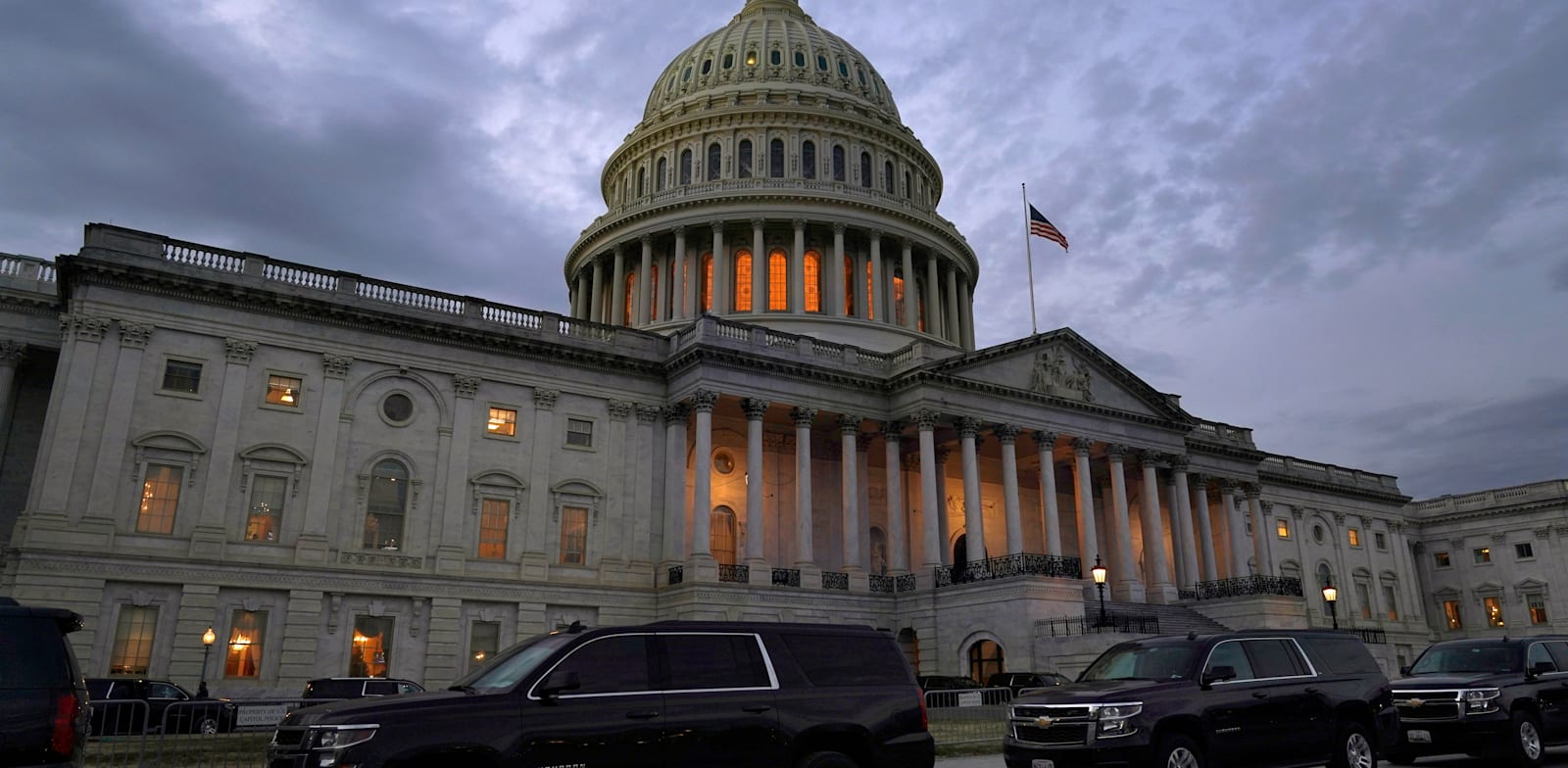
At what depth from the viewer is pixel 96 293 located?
3459cm

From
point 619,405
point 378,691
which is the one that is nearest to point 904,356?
point 619,405

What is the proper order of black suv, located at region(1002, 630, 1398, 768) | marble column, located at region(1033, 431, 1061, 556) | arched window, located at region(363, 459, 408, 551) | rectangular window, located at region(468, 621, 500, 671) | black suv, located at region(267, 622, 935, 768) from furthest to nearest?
marble column, located at region(1033, 431, 1061, 556) → rectangular window, located at region(468, 621, 500, 671) → arched window, located at region(363, 459, 408, 551) → black suv, located at region(1002, 630, 1398, 768) → black suv, located at region(267, 622, 935, 768)

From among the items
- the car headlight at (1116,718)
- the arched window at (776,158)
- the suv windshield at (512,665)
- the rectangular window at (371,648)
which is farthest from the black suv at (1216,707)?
the arched window at (776,158)

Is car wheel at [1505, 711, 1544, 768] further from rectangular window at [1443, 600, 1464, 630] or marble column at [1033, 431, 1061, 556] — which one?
rectangular window at [1443, 600, 1464, 630]

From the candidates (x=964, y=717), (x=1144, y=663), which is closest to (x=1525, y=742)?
(x=1144, y=663)

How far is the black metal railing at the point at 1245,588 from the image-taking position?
5031 cm

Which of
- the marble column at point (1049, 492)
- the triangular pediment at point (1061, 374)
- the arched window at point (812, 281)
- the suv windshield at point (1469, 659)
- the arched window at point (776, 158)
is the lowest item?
the suv windshield at point (1469, 659)

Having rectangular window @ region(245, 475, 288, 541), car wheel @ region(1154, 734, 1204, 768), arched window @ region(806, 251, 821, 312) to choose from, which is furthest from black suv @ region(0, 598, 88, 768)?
arched window @ region(806, 251, 821, 312)

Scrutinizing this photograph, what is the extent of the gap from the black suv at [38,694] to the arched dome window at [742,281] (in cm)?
5114

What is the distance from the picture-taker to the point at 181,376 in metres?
35.6

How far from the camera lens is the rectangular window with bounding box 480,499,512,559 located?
39.5 metres

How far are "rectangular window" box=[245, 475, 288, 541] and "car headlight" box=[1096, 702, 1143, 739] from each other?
30.8 metres

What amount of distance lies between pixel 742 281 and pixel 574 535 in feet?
81.0

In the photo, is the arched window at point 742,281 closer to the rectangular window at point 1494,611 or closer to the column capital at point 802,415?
the column capital at point 802,415
